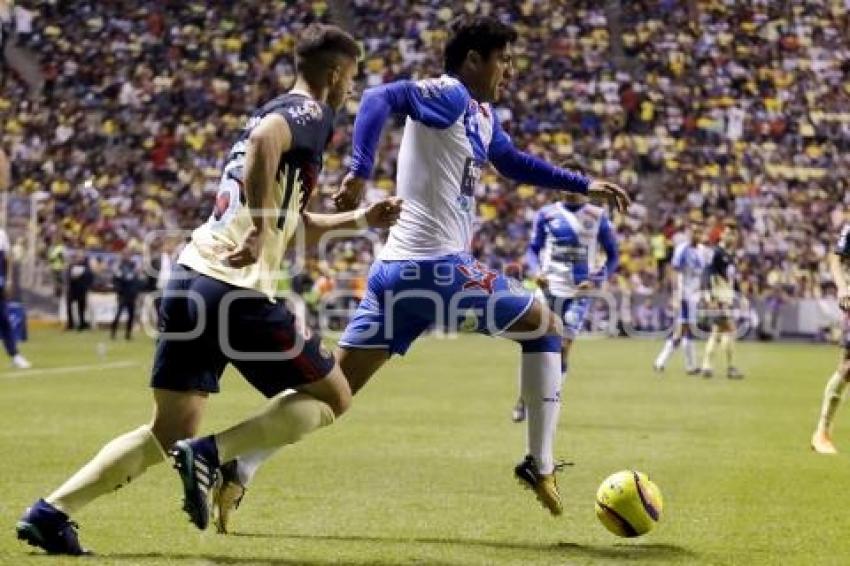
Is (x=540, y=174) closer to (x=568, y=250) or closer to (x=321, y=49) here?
(x=321, y=49)

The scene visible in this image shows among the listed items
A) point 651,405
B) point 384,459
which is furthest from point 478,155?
point 651,405

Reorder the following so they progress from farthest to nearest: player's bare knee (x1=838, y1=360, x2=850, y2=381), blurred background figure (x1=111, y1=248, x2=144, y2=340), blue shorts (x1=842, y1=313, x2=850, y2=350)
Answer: blurred background figure (x1=111, y1=248, x2=144, y2=340) < player's bare knee (x1=838, y1=360, x2=850, y2=381) < blue shorts (x1=842, y1=313, x2=850, y2=350)

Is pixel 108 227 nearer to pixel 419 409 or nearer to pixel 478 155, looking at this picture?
pixel 419 409

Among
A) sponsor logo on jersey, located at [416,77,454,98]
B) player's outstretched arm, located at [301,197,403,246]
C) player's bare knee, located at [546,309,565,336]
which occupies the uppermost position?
sponsor logo on jersey, located at [416,77,454,98]

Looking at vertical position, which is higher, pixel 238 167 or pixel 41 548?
pixel 238 167

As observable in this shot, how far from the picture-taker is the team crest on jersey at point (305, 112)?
22.7ft

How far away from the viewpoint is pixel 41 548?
7344mm

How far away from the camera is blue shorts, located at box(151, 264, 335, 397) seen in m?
6.92

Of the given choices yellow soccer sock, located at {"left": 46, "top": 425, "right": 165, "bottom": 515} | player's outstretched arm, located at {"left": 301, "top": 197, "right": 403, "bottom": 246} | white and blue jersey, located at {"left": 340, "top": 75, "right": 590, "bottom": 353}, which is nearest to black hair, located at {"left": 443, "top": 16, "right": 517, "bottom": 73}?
white and blue jersey, located at {"left": 340, "top": 75, "right": 590, "bottom": 353}

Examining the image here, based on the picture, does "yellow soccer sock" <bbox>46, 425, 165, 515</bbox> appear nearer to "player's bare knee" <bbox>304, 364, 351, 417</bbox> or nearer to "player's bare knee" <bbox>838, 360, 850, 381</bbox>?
"player's bare knee" <bbox>304, 364, 351, 417</bbox>

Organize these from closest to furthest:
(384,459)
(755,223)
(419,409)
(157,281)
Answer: (384,459) → (419,409) → (157,281) → (755,223)

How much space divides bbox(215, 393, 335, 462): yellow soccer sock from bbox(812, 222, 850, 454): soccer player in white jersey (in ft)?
20.7

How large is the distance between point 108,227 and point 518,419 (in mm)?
28937

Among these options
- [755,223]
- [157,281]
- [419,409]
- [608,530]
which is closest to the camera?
[608,530]
